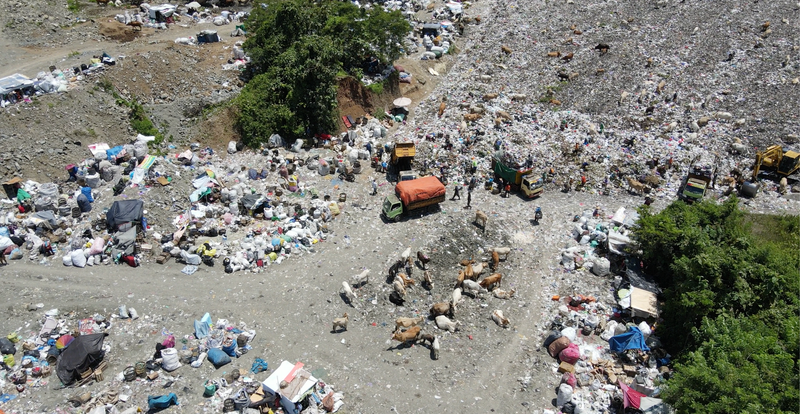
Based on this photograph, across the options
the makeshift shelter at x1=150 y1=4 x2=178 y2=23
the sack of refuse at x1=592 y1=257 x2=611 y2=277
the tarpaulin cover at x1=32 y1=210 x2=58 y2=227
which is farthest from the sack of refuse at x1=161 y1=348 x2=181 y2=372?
the makeshift shelter at x1=150 y1=4 x2=178 y2=23

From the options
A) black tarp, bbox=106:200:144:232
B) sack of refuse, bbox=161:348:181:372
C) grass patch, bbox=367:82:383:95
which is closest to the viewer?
sack of refuse, bbox=161:348:181:372

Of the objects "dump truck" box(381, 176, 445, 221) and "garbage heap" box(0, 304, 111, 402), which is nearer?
"garbage heap" box(0, 304, 111, 402)

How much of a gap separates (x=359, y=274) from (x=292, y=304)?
8.48 feet

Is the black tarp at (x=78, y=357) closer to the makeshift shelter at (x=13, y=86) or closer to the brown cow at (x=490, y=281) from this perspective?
the brown cow at (x=490, y=281)

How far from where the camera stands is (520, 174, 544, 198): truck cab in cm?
2238

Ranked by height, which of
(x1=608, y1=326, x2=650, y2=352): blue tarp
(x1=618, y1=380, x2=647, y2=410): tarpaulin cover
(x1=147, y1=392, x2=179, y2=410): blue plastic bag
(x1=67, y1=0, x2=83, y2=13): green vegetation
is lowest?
(x1=147, y1=392, x2=179, y2=410): blue plastic bag

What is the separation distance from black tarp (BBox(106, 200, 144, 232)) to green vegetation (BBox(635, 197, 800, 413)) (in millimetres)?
18631

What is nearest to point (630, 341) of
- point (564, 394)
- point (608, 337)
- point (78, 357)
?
point (608, 337)

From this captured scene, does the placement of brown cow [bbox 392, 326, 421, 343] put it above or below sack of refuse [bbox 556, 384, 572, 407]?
below

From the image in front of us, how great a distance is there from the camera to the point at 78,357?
48.4 feet

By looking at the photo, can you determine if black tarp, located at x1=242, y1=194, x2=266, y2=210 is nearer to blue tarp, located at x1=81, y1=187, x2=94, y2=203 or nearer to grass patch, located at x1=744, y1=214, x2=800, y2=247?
blue tarp, located at x1=81, y1=187, x2=94, y2=203

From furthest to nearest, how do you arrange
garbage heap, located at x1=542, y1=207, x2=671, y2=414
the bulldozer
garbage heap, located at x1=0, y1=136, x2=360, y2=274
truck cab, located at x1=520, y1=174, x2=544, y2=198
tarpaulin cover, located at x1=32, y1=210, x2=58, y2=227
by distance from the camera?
the bulldozer < truck cab, located at x1=520, y1=174, x2=544, y2=198 < tarpaulin cover, located at x1=32, y1=210, x2=58, y2=227 < garbage heap, located at x1=0, y1=136, x2=360, y2=274 < garbage heap, located at x1=542, y1=207, x2=671, y2=414

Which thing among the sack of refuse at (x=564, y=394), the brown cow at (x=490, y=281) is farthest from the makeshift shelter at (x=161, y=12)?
the sack of refuse at (x=564, y=394)

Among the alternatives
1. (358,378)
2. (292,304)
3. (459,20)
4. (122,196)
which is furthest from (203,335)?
(459,20)
